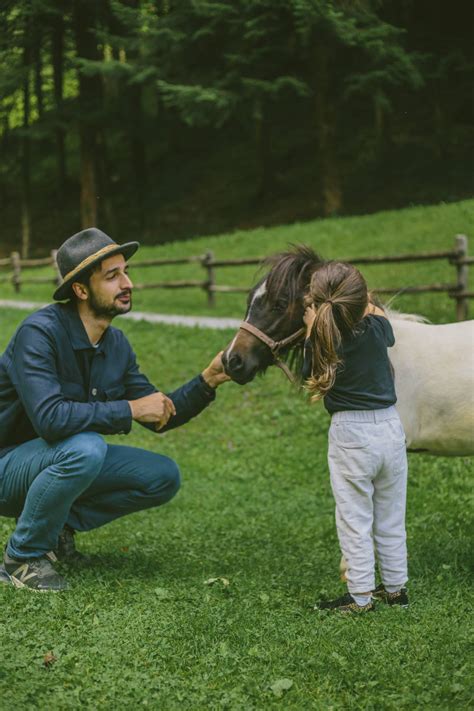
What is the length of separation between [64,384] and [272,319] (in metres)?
1.12

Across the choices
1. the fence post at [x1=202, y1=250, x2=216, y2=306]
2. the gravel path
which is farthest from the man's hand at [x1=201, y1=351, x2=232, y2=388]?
the fence post at [x1=202, y1=250, x2=216, y2=306]

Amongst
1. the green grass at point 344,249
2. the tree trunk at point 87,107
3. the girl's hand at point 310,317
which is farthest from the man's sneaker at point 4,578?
the tree trunk at point 87,107

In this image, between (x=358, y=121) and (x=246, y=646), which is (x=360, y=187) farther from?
(x=246, y=646)

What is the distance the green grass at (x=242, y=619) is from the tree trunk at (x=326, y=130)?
16470mm

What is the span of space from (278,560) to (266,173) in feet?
78.2

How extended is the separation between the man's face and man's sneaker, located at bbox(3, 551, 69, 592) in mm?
1279

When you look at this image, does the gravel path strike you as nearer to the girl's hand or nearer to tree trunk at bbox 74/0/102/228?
the girl's hand

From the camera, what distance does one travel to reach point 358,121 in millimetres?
29922

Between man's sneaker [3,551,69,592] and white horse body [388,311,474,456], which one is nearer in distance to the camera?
man's sneaker [3,551,69,592]

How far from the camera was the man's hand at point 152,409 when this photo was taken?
431 centimetres

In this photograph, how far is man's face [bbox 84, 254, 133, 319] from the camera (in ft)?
14.1

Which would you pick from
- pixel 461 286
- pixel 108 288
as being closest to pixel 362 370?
pixel 108 288

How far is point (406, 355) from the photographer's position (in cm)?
467

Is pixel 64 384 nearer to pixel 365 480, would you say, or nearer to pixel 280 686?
pixel 365 480
